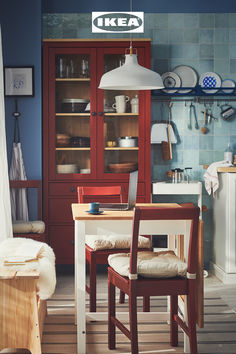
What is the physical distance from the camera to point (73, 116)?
4.90 metres

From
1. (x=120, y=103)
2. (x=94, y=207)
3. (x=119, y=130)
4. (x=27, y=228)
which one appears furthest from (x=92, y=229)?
(x=120, y=103)

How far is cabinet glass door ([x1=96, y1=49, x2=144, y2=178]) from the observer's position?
4887 millimetres

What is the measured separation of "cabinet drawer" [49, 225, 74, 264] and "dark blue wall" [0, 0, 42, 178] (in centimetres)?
54

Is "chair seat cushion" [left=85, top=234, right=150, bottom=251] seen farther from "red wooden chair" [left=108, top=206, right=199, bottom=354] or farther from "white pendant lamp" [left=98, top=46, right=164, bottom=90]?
"white pendant lamp" [left=98, top=46, right=164, bottom=90]

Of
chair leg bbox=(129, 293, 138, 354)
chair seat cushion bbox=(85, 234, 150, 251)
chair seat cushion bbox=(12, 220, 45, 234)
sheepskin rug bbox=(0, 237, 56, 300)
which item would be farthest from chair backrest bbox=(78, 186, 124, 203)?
chair leg bbox=(129, 293, 138, 354)

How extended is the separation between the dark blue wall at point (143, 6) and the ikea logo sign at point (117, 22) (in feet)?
0.18

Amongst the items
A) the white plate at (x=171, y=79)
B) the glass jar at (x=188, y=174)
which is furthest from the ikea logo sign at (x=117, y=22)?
the glass jar at (x=188, y=174)

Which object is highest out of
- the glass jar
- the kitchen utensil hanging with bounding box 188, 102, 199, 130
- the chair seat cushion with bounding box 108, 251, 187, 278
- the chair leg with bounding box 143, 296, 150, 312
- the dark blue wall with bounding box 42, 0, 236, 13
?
the dark blue wall with bounding box 42, 0, 236, 13

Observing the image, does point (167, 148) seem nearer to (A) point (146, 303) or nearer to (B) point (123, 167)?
(B) point (123, 167)

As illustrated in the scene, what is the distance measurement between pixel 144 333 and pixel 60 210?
1.85m

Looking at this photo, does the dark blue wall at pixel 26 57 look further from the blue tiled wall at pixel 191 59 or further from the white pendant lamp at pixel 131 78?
the white pendant lamp at pixel 131 78

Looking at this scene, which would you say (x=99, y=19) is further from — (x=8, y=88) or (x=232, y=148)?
(x=232, y=148)

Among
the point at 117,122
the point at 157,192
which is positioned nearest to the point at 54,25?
the point at 117,122

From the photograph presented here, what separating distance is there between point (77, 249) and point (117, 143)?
209cm
